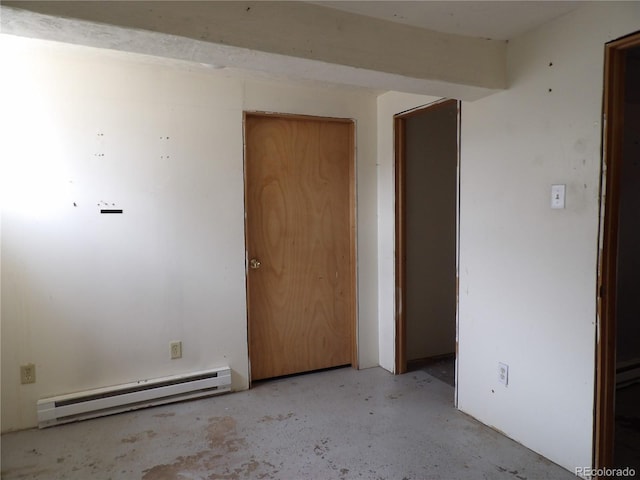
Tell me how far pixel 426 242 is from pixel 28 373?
2.93 m

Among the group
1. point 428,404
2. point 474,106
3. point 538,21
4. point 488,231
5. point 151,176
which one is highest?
point 538,21

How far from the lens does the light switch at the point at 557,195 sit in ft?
6.12

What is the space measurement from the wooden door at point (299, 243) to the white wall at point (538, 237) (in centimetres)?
105

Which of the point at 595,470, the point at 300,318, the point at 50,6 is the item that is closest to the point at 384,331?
the point at 300,318

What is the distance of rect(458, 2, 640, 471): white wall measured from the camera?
178cm

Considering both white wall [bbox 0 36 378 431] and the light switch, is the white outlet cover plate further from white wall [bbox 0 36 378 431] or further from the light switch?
white wall [bbox 0 36 378 431]

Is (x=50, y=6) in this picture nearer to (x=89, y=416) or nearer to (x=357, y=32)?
(x=357, y=32)

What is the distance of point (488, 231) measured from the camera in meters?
2.28

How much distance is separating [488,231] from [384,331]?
1345 millimetres

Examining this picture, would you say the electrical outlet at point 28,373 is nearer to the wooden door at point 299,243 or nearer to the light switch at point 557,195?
the wooden door at point 299,243

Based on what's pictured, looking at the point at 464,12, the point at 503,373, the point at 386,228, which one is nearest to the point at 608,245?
the point at 503,373

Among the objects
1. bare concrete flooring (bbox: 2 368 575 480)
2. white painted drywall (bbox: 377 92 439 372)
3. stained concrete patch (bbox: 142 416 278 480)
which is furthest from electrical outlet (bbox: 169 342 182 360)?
white painted drywall (bbox: 377 92 439 372)

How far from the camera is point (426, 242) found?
11.0 feet

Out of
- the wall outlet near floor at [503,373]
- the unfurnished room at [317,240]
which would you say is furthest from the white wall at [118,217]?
the wall outlet near floor at [503,373]
